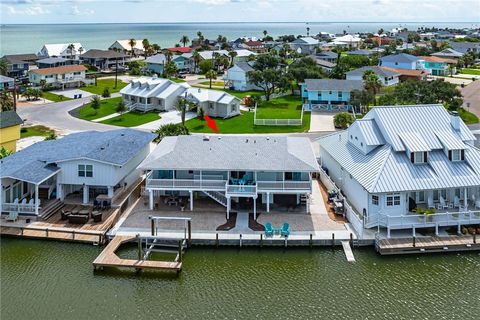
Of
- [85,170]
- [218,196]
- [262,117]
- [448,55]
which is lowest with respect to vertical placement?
[218,196]

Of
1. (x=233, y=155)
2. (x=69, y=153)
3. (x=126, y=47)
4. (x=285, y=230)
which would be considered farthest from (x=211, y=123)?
(x=126, y=47)

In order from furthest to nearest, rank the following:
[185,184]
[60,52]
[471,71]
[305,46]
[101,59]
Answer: [305,46], [60,52], [101,59], [471,71], [185,184]

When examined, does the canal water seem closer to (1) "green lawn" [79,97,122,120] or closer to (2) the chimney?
(2) the chimney

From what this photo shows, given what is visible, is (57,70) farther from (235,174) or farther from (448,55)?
(448,55)

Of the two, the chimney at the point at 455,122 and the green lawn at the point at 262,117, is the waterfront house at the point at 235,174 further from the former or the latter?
the green lawn at the point at 262,117

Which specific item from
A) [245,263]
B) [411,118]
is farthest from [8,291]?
[411,118]

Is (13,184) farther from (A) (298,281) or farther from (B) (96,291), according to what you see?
(A) (298,281)
